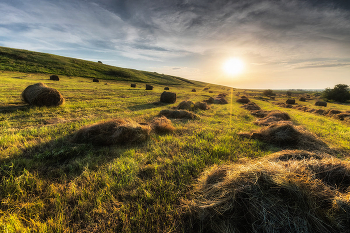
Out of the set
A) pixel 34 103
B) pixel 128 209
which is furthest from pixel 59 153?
pixel 34 103

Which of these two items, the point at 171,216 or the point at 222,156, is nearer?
the point at 171,216

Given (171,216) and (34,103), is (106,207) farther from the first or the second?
(34,103)

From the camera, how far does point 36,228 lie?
6.26 feet

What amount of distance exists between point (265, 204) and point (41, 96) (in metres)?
15.0

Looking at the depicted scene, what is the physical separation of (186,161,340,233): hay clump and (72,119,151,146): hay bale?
139 inches

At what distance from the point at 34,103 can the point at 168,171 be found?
43.8ft

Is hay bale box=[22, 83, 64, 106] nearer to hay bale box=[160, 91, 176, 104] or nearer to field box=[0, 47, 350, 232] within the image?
field box=[0, 47, 350, 232]

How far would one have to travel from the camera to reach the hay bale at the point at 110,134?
4867 mm

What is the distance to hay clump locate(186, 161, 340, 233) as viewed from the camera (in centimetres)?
181

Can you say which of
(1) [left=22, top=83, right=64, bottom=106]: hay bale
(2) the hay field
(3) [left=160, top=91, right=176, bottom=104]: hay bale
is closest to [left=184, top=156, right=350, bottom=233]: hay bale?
(2) the hay field

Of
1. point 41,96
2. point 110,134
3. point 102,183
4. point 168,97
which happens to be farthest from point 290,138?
point 41,96

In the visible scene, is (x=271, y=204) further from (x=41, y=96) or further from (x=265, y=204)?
(x=41, y=96)

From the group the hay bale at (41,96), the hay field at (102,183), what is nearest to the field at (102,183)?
the hay field at (102,183)

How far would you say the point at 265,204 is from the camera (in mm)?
1989
